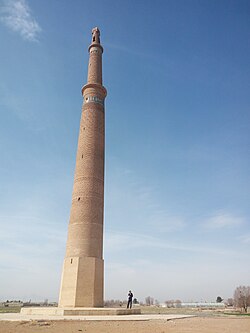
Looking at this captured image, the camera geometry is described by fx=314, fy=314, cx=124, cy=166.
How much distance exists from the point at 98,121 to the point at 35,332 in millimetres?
15431

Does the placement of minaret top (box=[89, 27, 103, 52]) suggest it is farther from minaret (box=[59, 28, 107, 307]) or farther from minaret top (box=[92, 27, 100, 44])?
minaret (box=[59, 28, 107, 307])

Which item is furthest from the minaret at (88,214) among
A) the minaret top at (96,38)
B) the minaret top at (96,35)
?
the minaret top at (96,35)

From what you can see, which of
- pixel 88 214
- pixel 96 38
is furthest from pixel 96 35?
pixel 88 214

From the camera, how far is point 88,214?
63.1ft

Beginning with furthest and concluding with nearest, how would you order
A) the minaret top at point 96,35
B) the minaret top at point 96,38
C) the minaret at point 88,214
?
the minaret top at point 96,35 → the minaret top at point 96,38 → the minaret at point 88,214

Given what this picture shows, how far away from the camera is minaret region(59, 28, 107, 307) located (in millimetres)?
17656

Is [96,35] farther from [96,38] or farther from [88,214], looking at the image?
[88,214]

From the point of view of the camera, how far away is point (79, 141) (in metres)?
21.8

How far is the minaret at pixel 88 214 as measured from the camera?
17656 millimetres

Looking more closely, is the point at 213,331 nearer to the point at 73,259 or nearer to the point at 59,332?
the point at 59,332

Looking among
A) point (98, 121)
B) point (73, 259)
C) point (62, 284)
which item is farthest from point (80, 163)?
point (62, 284)

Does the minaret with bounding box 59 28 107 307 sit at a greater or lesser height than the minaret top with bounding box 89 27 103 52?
lesser

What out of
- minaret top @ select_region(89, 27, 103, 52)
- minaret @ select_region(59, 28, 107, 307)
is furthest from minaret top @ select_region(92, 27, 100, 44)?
minaret @ select_region(59, 28, 107, 307)

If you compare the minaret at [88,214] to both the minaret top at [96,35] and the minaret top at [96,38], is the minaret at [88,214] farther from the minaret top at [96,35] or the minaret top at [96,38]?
the minaret top at [96,35]
